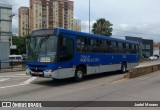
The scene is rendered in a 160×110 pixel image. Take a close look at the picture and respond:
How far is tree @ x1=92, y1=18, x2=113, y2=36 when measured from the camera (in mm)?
66125

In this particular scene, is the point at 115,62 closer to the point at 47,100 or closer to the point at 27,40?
the point at 27,40

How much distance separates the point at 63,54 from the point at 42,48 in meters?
1.18

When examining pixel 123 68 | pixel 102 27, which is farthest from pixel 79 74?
pixel 102 27

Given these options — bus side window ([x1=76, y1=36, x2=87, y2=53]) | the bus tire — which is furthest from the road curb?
bus side window ([x1=76, y1=36, x2=87, y2=53])

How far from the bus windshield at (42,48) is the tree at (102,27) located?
5133 centimetres

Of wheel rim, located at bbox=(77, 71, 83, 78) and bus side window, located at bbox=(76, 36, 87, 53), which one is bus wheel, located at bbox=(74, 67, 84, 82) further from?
bus side window, located at bbox=(76, 36, 87, 53)

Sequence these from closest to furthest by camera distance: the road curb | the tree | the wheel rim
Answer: the wheel rim, the road curb, the tree

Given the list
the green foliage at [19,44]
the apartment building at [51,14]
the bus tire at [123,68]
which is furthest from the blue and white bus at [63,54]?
the green foliage at [19,44]

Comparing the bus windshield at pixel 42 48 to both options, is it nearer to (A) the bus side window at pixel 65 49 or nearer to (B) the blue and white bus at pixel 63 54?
(B) the blue and white bus at pixel 63 54

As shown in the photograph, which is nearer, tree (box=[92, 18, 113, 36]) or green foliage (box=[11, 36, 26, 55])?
tree (box=[92, 18, 113, 36])

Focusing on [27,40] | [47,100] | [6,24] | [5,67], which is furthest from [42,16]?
[47,100]

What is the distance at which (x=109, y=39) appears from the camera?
20.4 m

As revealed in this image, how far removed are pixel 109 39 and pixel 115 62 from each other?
2229 mm

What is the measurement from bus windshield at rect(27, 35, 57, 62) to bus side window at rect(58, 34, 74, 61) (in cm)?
38
